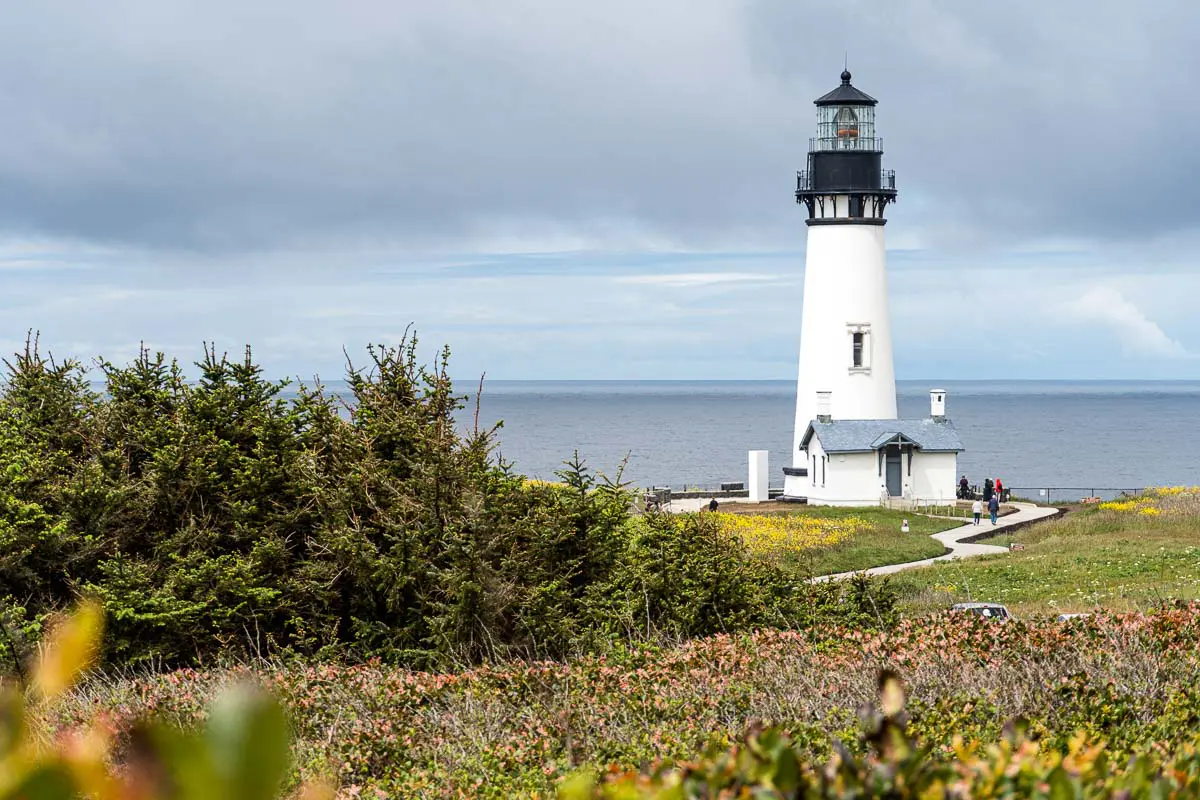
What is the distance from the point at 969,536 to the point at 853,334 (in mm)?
10851

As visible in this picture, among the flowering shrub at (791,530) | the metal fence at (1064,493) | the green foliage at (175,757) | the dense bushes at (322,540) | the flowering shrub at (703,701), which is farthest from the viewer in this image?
the metal fence at (1064,493)

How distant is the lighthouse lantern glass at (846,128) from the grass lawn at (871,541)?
45.3ft

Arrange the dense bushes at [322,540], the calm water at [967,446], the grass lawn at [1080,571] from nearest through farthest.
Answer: the dense bushes at [322,540] → the grass lawn at [1080,571] → the calm water at [967,446]

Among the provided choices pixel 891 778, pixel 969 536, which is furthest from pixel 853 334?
pixel 891 778

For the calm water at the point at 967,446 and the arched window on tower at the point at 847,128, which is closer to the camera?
the arched window on tower at the point at 847,128

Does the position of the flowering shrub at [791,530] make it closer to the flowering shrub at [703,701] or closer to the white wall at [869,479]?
the white wall at [869,479]

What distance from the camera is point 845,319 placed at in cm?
4678

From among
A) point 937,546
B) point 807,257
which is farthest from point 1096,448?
point 937,546

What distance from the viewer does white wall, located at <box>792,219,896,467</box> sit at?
46500 mm

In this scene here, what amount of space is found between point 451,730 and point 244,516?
7.43m

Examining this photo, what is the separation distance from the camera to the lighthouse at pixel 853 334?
153 ft

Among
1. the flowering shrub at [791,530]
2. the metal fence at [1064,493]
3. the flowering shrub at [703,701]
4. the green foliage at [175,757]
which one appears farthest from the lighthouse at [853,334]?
the green foliage at [175,757]

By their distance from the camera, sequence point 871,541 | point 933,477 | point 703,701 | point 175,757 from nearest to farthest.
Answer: point 175,757 → point 703,701 → point 871,541 → point 933,477

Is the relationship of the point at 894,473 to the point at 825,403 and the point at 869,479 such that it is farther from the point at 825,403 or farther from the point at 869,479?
the point at 825,403
